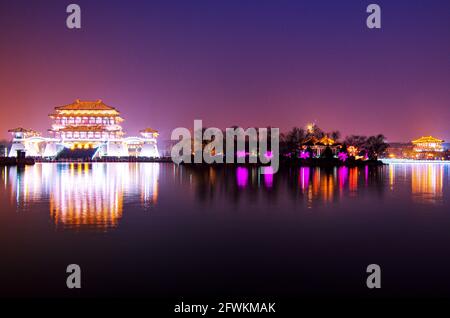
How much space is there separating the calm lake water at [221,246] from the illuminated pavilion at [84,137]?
57.1 m

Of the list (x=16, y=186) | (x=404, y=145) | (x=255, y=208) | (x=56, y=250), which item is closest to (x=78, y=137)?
(x=16, y=186)

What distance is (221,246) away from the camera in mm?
10742

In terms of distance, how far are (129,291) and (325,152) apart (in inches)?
2328

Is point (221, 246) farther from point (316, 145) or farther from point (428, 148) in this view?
point (428, 148)

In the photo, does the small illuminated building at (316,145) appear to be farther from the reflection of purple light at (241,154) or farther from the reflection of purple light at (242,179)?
the reflection of purple light at (242,179)


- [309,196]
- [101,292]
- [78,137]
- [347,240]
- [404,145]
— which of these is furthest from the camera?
[404,145]

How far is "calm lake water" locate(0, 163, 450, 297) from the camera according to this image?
7949mm

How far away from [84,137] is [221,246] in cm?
7058

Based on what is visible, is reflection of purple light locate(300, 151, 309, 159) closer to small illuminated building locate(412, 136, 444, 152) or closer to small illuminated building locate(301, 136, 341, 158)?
small illuminated building locate(301, 136, 341, 158)

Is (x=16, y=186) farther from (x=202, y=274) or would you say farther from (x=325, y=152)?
(x=325, y=152)

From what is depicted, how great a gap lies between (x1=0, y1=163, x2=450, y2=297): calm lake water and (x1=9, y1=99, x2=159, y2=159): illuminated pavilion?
187 ft

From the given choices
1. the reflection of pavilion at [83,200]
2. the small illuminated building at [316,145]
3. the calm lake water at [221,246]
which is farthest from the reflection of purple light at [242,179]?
the small illuminated building at [316,145]

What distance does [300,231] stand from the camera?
12.6 m

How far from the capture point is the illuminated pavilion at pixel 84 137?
7609 cm
